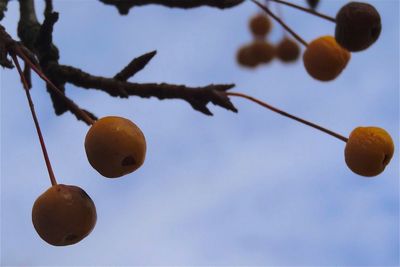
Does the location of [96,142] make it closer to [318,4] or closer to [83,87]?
[83,87]

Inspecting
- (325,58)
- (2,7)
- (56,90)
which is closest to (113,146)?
(56,90)

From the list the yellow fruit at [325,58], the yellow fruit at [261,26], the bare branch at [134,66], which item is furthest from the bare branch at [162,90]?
the yellow fruit at [261,26]

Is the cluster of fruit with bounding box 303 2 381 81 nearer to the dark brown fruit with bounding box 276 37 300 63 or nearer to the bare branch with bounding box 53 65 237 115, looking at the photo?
the bare branch with bounding box 53 65 237 115

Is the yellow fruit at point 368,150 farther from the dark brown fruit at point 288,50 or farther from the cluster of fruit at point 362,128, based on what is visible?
the dark brown fruit at point 288,50

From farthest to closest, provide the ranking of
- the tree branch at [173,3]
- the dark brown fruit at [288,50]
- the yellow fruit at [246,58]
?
the yellow fruit at [246,58]
the dark brown fruit at [288,50]
the tree branch at [173,3]

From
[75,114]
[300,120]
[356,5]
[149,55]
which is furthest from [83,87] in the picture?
[356,5]

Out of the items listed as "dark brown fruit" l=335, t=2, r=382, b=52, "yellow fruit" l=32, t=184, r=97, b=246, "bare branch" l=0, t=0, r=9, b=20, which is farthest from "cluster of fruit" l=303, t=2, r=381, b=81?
"bare branch" l=0, t=0, r=9, b=20

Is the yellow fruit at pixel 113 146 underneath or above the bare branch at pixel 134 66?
underneath
